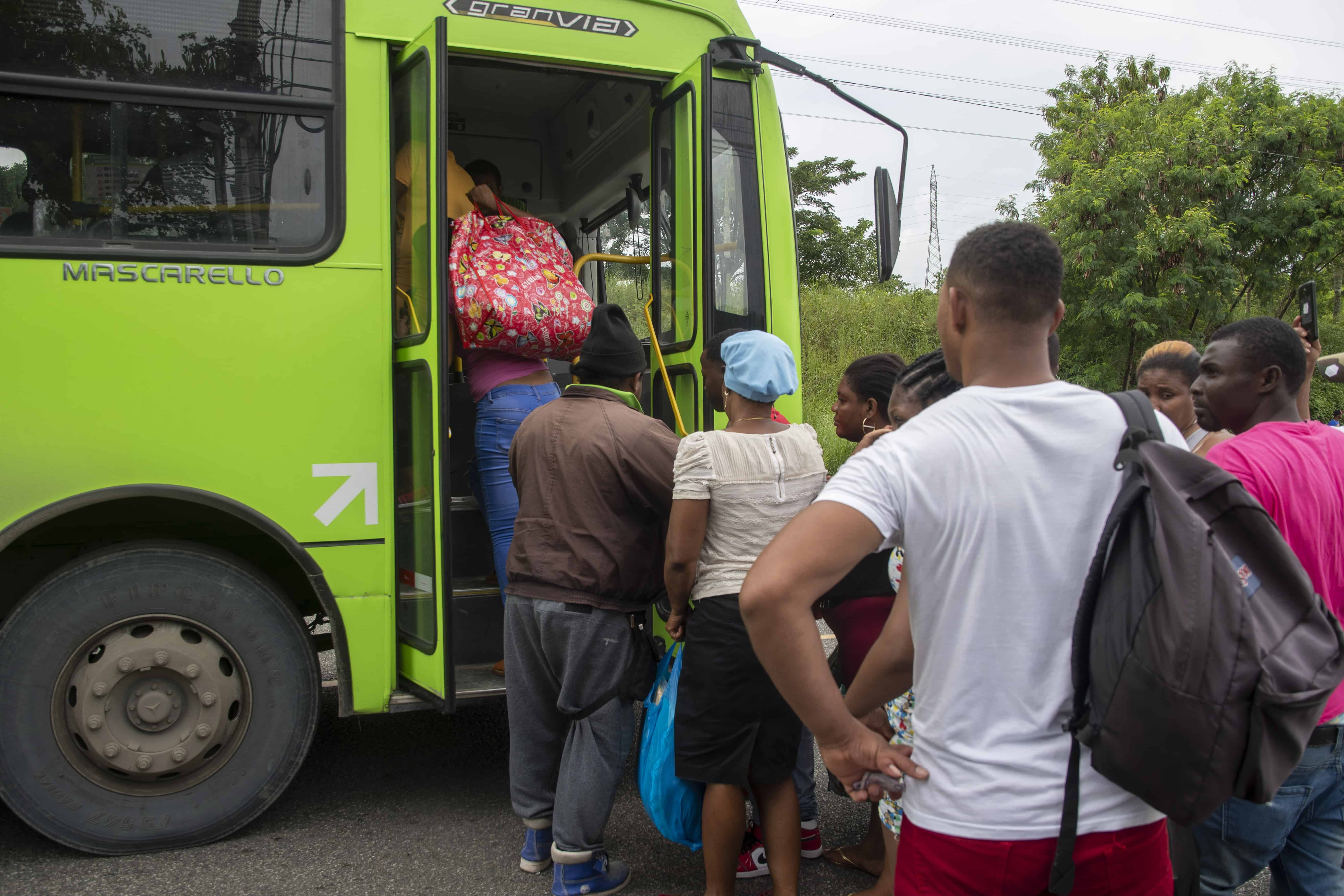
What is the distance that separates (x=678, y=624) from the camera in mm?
3104

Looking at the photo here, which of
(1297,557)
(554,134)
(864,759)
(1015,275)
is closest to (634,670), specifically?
(864,759)

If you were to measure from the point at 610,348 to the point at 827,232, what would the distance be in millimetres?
29890

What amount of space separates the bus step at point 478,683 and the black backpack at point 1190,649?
2.49m

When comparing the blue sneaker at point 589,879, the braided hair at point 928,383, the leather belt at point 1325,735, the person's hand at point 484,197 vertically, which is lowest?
the blue sneaker at point 589,879

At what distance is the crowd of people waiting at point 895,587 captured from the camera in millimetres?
1511

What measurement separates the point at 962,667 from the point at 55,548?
3.31 m

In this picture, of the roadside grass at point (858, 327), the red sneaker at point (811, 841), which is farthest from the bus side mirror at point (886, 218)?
the roadside grass at point (858, 327)

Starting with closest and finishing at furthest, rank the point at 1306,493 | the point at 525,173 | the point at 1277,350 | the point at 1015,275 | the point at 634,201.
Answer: the point at 1015,275 < the point at 1306,493 < the point at 1277,350 < the point at 634,201 < the point at 525,173

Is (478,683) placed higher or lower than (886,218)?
lower

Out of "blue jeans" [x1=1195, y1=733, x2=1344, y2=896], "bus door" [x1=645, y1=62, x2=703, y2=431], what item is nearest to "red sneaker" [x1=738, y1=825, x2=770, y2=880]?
"blue jeans" [x1=1195, y1=733, x2=1344, y2=896]

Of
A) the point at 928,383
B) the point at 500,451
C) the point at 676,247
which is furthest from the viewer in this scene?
the point at 676,247

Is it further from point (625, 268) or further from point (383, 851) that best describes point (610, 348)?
point (625, 268)

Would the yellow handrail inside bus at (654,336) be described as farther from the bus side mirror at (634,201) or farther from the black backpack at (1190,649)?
the black backpack at (1190,649)

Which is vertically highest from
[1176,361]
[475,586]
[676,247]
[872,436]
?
[676,247]
